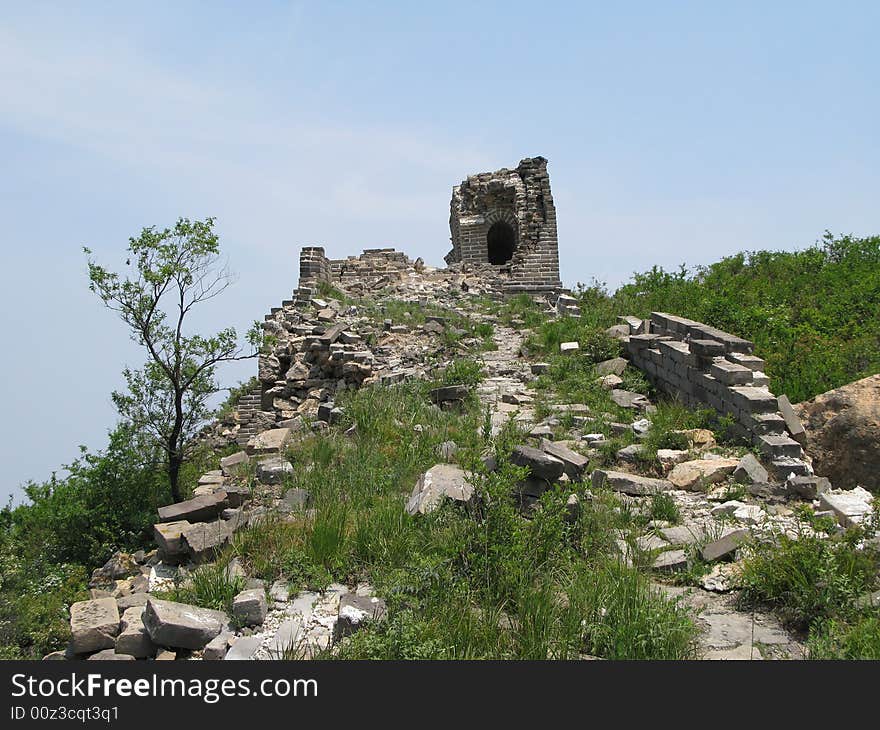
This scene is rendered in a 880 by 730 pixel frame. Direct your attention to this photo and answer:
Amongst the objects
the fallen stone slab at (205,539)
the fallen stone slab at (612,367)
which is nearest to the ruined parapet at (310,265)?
the fallen stone slab at (612,367)

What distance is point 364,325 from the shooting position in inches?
495

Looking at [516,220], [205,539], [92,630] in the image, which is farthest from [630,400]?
[516,220]

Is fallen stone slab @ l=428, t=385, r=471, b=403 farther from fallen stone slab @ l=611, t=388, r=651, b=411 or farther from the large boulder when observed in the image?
the large boulder

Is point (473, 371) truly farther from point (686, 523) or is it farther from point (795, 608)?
point (795, 608)

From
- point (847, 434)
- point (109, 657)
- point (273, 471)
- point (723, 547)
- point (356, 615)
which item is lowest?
point (109, 657)

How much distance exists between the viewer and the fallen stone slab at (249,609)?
4.15m

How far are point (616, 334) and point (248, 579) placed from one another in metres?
7.52

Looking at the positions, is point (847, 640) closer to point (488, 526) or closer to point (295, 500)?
point (488, 526)

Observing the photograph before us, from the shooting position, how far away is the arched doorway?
20.4 meters

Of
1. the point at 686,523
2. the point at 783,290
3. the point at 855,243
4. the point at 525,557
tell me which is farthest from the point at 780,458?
the point at 855,243

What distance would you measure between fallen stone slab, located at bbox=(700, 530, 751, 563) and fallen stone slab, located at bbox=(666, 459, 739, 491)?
121cm

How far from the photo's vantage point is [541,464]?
5.36 metres

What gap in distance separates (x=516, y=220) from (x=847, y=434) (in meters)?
13.6

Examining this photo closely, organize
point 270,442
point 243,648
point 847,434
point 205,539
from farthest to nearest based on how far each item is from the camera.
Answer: point 270,442 → point 847,434 → point 205,539 → point 243,648
